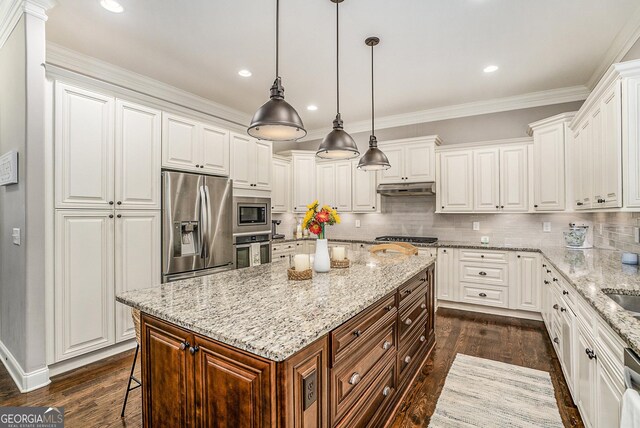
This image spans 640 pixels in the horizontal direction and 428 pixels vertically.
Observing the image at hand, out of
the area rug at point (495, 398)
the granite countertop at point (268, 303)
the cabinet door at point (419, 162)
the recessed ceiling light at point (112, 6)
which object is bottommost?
the area rug at point (495, 398)

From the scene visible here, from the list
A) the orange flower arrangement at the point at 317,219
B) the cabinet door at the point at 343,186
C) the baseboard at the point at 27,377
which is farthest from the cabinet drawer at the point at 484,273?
the baseboard at the point at 27,377

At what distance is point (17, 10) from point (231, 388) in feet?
10.7

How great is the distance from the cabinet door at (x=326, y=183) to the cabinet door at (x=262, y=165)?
1.32 meters

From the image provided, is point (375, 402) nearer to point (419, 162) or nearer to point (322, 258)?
point (322, 258)

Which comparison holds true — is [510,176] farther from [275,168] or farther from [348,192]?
[275,168]

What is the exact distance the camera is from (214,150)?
3.71 m

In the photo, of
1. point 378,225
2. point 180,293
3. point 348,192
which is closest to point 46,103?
point 180,293

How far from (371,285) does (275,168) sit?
3.81 meters

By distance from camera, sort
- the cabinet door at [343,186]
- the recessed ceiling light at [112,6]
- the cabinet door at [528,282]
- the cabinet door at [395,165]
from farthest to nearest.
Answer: the cabinet door at [343,186]
the cabinet door at [395,165]
the cabinet door at [528,282]
the recessed ceiling light at [112,6]

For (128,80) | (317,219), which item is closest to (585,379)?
(317,219)

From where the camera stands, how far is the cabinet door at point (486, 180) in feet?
13.9

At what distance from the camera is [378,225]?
5414 millimetres

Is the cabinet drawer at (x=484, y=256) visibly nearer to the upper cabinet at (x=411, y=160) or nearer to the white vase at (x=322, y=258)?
the upper cabinet at (x=411, y=160)

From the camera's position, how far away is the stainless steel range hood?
4555mm
